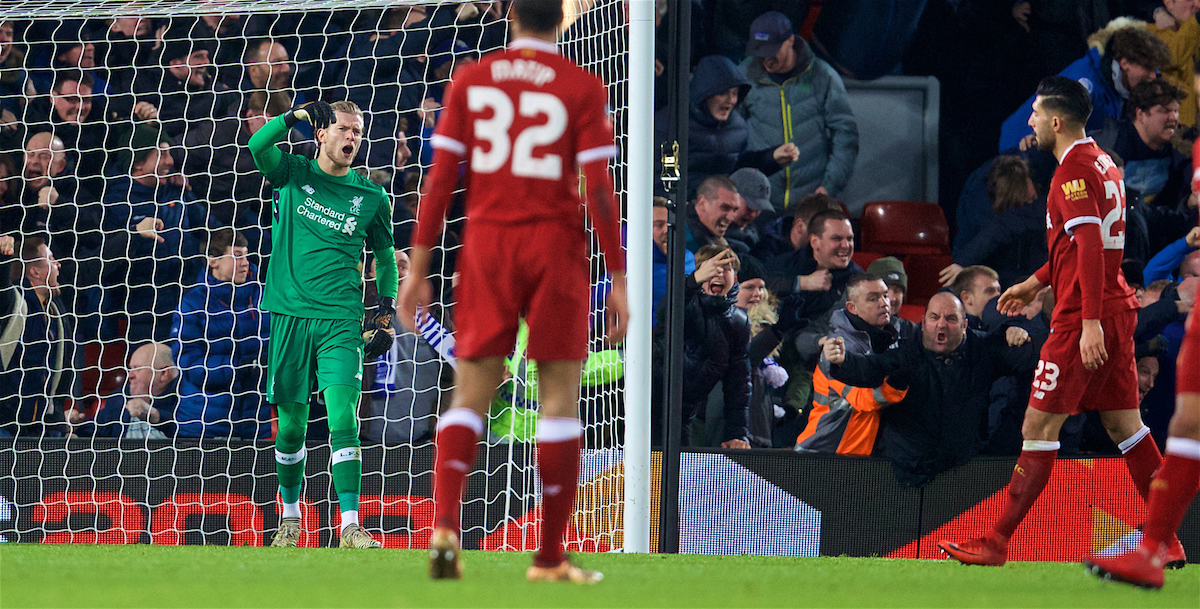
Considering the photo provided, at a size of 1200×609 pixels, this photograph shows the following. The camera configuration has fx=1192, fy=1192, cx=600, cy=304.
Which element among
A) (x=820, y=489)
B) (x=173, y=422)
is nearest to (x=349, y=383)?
(x=173, y=422)

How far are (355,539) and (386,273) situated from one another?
3.70ft

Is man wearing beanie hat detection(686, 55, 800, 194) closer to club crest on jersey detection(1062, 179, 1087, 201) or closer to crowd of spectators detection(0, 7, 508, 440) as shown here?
crowd of spectators detection(0, 7, 508, 440)

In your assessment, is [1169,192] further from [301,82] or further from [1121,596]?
[301,82]

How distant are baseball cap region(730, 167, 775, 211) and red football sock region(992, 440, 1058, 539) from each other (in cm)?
286

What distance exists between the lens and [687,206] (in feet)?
20.6

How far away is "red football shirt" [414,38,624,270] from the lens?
2.93m

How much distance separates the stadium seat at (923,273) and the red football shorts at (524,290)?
398cm

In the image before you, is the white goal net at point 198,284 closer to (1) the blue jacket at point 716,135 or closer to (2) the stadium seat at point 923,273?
(1) the blue jacket at point 716,135

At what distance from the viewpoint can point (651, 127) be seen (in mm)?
4848

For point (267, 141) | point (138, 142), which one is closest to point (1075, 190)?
point (267, 141)

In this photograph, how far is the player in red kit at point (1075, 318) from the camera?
3830 mm

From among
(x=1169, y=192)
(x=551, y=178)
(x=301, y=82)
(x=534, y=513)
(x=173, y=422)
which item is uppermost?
(x=301, y=82)

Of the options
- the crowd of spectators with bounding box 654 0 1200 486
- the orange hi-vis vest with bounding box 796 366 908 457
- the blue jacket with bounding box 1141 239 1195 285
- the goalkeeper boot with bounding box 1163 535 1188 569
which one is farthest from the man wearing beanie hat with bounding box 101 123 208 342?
the blue jacket with bounding box 1141 239 1195 285

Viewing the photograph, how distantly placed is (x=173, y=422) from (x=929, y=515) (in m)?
3.75
